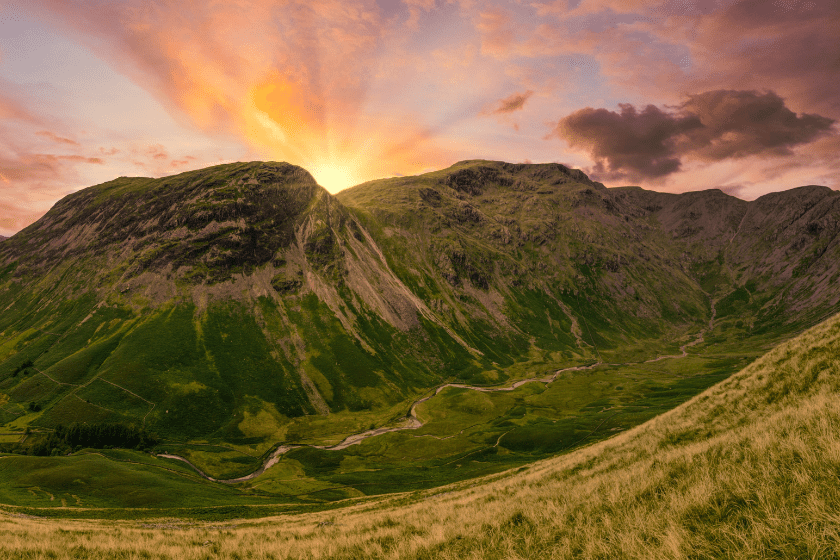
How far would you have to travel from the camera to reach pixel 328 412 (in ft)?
562

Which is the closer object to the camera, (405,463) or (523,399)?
(405,463)

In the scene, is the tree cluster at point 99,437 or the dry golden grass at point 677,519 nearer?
the dry golden grass at point 677,519

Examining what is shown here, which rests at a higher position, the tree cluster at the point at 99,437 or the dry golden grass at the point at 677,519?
the dry golden grass at the point at 677,519

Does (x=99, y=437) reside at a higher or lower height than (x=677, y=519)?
lower

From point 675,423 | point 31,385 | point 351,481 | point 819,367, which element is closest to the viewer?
point 819,367

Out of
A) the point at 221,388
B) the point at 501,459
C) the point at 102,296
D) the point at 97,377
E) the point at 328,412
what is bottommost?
the point at 501,459

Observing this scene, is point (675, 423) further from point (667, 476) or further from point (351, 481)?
point (351, 481)

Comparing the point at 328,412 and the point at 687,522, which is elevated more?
the point at 687,522

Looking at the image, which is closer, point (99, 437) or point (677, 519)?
point (677, 519)

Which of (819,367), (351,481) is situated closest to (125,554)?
(819,367)

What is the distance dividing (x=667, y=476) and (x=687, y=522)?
3.92 metres

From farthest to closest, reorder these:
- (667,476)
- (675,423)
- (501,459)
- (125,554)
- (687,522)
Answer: (501,459)
(675,423)
(125,554)
(667,476)
(687,522)

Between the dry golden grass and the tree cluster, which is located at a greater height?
the dry golden grass

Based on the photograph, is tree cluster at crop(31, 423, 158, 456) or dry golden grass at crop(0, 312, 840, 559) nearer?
dry golden grass at crop(0, 312, 840, 559)
